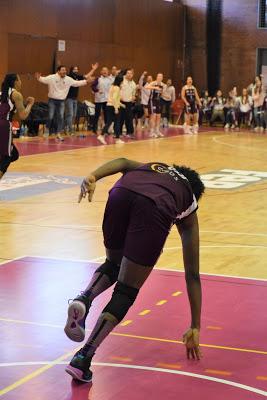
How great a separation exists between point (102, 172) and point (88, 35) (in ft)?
75.2

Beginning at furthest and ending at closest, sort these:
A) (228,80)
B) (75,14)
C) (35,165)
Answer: (228,80), (75,14), (35,165)

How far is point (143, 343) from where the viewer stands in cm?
519

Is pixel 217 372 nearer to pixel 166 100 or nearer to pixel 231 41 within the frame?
pixel 166 100

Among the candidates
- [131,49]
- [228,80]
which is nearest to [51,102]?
[131,49]

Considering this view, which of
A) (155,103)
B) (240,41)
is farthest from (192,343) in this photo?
(240,41)

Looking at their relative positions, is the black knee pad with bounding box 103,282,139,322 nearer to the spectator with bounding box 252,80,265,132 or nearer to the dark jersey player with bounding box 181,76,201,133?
the dark jersey player with bounding box 181,76,201,133

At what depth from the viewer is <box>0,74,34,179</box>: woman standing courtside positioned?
34.1 feet

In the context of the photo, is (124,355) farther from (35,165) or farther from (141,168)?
(35,165)

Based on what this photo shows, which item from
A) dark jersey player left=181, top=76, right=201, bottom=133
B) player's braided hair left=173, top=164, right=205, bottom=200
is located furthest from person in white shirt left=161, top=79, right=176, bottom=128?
player's braided hair left=173, top=164, right=205, bottom=200

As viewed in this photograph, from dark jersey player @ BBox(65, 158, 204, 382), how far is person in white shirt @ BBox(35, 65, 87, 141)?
1582 cm

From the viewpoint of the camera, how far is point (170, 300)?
6.25 metres

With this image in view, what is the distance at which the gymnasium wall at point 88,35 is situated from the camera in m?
23.4

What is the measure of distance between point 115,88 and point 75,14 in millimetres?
6689

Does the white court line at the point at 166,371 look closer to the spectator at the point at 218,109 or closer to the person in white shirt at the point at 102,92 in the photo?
the person in white shirt at the point at 102,92
